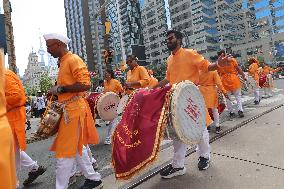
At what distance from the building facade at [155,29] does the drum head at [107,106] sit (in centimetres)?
11808

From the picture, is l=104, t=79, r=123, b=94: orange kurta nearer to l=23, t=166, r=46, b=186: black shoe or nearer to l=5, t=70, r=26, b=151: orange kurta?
l=23, t=166, r=46, b=186: black shoe

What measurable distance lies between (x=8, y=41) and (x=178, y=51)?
344 inches

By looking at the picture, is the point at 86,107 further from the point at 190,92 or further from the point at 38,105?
the point at 38,105

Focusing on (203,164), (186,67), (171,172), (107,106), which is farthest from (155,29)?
(171,172)

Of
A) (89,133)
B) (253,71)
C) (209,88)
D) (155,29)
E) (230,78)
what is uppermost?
(155,29)

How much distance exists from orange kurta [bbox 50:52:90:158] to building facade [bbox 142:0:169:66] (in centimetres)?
12142

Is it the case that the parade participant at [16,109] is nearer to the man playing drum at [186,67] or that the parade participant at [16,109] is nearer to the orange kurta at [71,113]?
the orange kurta at [71,113]

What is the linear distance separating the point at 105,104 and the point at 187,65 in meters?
2.91

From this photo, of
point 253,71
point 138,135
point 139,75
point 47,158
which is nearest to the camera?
point 138,135

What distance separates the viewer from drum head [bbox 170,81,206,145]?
3.69 m

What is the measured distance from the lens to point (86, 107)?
13.9 ft

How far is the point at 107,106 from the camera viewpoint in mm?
7285

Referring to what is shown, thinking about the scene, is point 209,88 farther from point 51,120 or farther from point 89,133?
point 51,120

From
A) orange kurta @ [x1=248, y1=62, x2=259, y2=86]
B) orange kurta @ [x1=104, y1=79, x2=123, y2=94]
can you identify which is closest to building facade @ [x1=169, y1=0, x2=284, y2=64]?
orange kurta @ [x1=248, y1=62, x2=259, y2=86]
